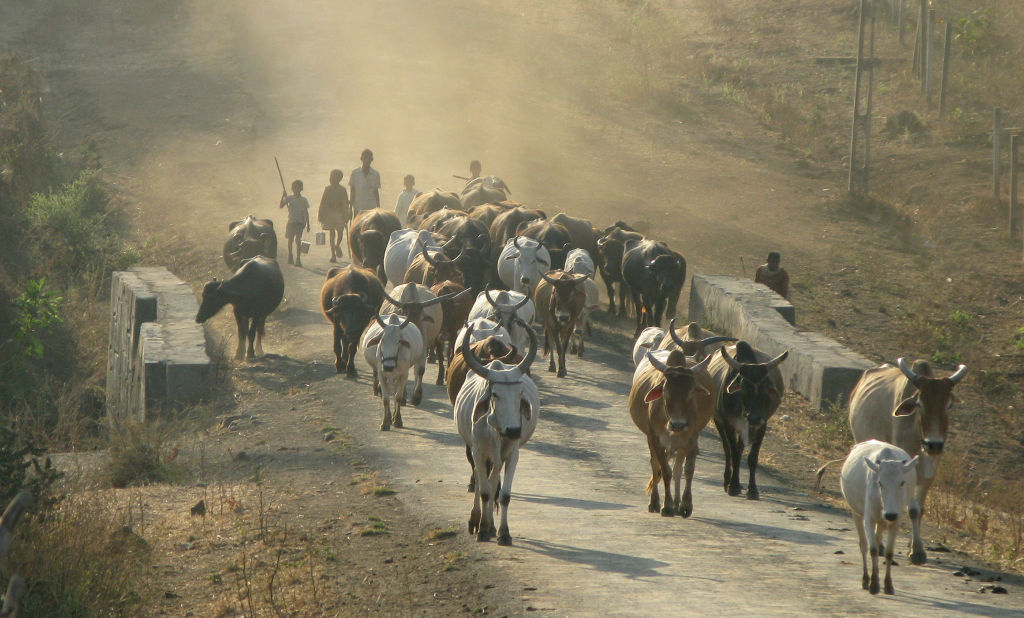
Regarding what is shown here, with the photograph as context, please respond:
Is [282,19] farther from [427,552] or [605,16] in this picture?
[427,552]

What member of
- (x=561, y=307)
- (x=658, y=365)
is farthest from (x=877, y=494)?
(x=561, y=307)

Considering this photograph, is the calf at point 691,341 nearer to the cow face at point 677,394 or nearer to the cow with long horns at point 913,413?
the cow face at point 677,394

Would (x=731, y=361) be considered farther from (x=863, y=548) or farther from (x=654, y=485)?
(x=863, y=548)

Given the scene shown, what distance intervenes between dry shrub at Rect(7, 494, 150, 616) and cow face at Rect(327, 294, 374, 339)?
6872 mm

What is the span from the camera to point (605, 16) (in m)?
52.6

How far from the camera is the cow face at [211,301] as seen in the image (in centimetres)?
1858

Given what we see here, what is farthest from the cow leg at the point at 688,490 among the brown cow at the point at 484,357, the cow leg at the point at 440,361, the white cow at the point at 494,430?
the cow leg at the point at 440,361

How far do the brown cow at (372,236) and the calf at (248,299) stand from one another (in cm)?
254

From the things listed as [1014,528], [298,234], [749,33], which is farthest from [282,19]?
[1014,528]

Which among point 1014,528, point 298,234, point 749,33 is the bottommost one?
point 1014,528

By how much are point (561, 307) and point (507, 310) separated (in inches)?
69.4

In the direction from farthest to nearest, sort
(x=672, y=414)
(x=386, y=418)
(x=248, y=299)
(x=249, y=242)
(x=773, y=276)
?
1. (x=249, y=242)
2. (x=773, y=276)
3. (x=248, y=299)
4. (x=386, y=418)
5. (x=672, y=414)

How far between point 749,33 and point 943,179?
1656cm

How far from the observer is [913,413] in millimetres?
10023
